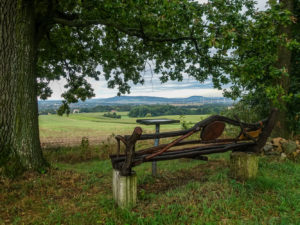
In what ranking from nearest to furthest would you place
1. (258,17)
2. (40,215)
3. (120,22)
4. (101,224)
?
(101,224)
(40,215)
(258,17)
(120,22)

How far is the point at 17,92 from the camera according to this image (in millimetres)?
5152

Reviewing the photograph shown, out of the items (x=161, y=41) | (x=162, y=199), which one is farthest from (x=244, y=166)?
(x=161, y=41)

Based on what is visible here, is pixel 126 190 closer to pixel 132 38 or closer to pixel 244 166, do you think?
pixel 244 166

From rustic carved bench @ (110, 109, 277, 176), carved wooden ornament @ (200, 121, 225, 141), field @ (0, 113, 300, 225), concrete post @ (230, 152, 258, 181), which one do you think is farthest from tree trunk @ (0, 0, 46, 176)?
concrete post @ (230, 152, 258, 181)

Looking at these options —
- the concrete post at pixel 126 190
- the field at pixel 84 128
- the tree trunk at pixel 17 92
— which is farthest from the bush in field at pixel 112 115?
the concrete post at pixel 126 190

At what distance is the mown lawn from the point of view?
129 inches

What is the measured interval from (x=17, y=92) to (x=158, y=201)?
14.0 feet

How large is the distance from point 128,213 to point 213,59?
5313 millimetres

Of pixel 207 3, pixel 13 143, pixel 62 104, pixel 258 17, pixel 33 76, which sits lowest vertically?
pixel 13 143

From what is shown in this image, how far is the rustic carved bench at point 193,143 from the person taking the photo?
350 cm

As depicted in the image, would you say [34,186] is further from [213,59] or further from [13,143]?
[213,59]

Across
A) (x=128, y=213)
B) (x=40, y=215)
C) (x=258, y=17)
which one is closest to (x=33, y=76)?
(x=40, y=215)

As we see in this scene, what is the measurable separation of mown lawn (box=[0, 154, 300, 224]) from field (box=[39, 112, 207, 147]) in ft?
18.4

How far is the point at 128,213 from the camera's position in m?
3.35
